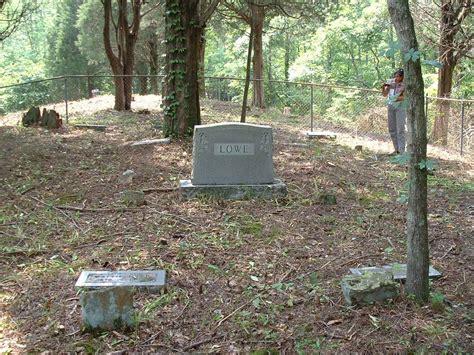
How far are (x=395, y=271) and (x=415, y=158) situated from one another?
45.4 inches

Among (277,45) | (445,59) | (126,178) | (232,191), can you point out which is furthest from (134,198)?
(277,45)

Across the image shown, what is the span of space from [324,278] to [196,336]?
4.44ft

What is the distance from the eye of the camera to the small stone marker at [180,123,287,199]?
657cm

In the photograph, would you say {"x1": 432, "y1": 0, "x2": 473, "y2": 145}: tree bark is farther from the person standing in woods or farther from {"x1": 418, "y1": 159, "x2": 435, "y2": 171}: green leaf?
{"x1": 418, "y1": 159, "x2": 435, "y2": 171}: green leaf

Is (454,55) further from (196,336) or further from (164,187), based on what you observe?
(196,336)

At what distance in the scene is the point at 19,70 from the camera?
42969 mm

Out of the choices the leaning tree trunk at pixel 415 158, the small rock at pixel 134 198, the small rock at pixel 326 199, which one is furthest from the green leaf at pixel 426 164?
the small rock at pixel 134 198

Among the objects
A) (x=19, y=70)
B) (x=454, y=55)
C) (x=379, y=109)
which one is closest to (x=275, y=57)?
(x=19, y=70)

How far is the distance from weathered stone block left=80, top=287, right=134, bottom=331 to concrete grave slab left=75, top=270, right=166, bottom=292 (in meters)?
0.49

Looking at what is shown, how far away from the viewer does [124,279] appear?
13.7 ft

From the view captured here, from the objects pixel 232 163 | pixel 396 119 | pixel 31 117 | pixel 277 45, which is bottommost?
pixel 232 163

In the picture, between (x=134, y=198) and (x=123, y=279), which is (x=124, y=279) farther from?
→ (x=134, y=198)

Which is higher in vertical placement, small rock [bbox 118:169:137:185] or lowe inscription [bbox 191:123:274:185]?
lowe inscription [bbox 191:123:274:185]

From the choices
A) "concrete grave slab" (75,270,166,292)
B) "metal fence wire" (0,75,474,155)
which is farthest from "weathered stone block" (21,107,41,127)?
"concrete grave slab" (75,270,166,292)
